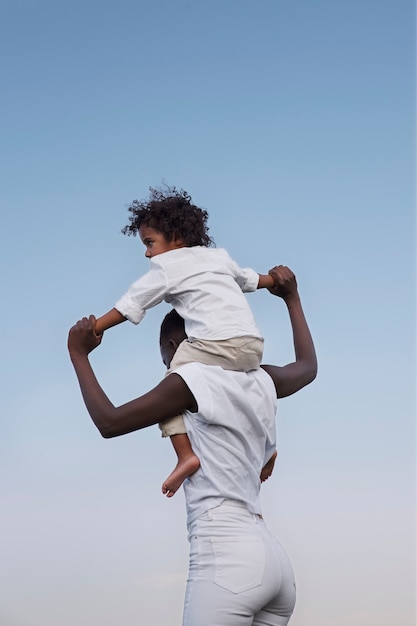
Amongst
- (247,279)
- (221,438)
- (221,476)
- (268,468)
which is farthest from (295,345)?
(221,476)

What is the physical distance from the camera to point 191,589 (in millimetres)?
3133

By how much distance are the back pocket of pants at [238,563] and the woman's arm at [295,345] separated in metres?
0.84

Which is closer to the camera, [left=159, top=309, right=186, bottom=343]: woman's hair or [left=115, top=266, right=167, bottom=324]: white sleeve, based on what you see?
[left=115, top=266, right=167, bottom=324]: white sleeve

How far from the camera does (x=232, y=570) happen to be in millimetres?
3084

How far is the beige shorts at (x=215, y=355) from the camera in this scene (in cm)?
341

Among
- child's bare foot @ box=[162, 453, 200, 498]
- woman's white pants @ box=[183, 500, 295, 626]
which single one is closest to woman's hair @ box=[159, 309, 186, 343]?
child's bare foot @ box=[162, 453, 200, 498]

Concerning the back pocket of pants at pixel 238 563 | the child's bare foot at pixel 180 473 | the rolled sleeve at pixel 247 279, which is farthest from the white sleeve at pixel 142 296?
the back pocket of pants at pixel 238 563

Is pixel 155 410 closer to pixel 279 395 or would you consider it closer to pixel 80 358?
pixel 80 358

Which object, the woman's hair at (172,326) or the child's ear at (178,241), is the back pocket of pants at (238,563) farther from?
the child's ear at (178,241)

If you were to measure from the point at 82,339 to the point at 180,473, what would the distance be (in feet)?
2.17

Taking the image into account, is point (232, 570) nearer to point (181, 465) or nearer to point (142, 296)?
point (181, 465)

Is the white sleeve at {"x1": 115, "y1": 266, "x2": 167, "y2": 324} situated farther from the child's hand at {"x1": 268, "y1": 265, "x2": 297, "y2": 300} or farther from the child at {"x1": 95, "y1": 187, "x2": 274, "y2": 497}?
the child's hand at {"x1": 268, "y1": 265, "x2": 297, "y2": 300}

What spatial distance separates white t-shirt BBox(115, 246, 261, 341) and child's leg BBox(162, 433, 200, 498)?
A: 42 centimetres

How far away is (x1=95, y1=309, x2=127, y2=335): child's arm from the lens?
11.5ft
